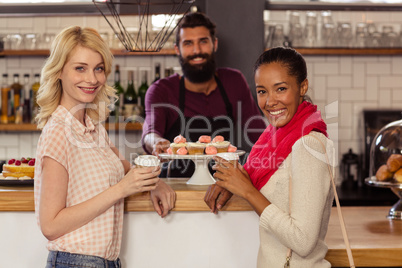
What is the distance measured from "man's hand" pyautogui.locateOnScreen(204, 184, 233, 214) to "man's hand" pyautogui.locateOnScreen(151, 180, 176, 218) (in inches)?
5.3

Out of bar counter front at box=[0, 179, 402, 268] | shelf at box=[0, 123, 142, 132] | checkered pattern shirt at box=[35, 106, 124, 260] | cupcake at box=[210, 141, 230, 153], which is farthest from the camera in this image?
shelf at box=[0, 123, 142, 132]

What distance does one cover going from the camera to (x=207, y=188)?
2.16 m

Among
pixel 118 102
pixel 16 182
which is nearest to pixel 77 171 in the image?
pixel 16 182

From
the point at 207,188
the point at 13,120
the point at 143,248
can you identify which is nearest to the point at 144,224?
the point at 143,248

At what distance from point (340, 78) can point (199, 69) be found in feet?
6.47

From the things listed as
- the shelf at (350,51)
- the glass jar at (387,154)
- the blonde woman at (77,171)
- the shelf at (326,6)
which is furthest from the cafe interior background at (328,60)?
the blonde woman at (77,171)

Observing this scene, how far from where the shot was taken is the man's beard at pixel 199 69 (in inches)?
135

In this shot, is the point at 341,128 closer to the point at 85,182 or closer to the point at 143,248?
the point at 143,248

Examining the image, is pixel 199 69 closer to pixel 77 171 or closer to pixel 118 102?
pixel 118 102

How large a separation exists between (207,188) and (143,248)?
35 centimetres

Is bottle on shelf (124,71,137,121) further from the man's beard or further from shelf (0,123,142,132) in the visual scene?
the man's beard

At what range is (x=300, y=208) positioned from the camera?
5.26 ft

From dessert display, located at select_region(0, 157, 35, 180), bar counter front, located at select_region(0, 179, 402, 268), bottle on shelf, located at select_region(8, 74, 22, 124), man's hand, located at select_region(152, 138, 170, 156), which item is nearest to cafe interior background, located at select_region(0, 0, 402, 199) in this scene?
bottle on shelf, located at select_region(8, 74, 22, 124)

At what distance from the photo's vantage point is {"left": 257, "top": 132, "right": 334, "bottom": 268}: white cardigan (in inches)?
62.9
